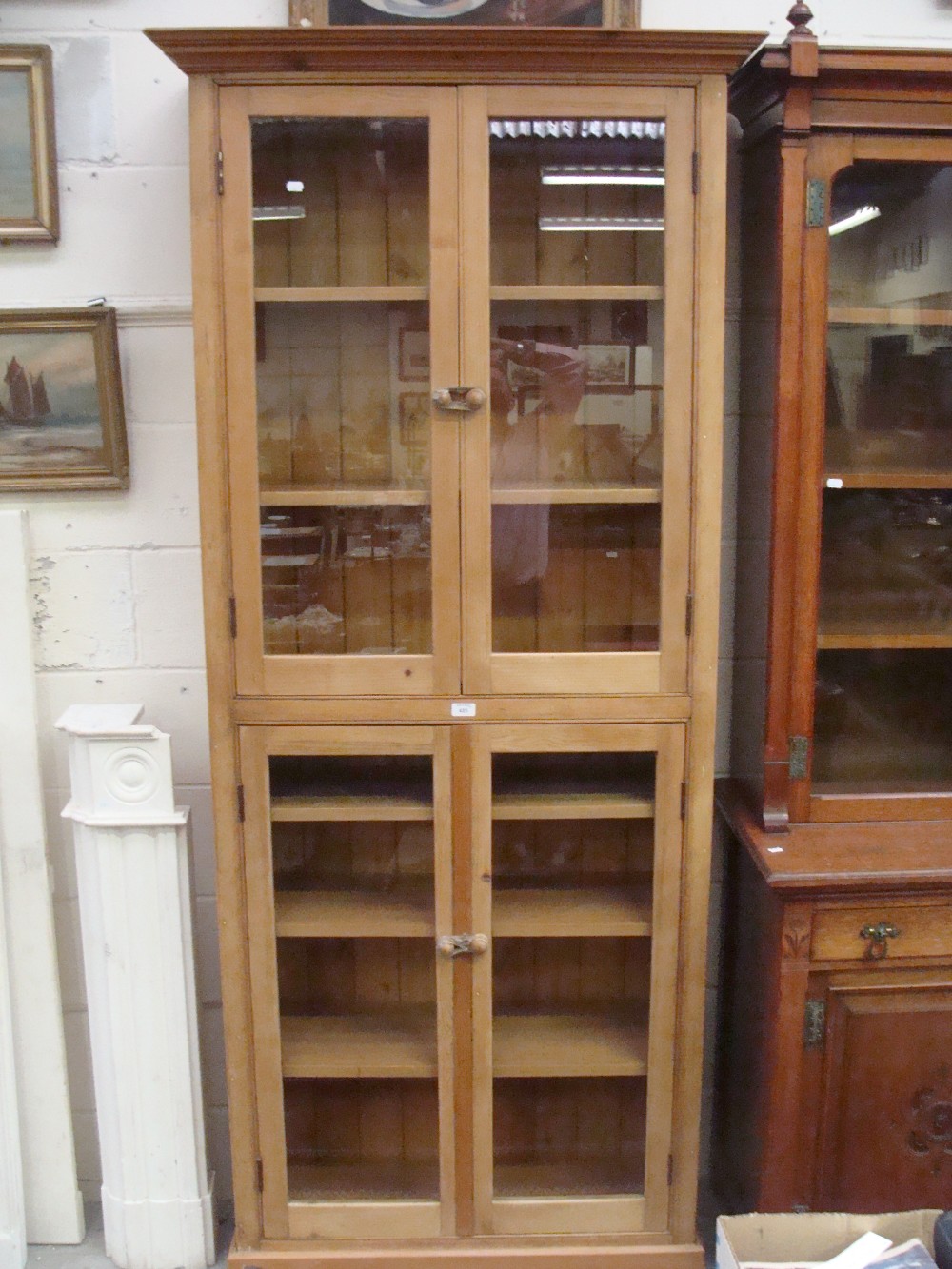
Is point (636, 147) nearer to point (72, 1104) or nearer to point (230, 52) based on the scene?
point (230, 52)

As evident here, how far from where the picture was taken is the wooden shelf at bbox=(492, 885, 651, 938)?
68.1 inches

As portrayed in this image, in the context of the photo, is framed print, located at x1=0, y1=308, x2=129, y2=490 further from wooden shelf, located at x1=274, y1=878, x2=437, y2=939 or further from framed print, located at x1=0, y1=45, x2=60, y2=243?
wooden shelf, located at x1=274, y1=878, x2=437, y2=939

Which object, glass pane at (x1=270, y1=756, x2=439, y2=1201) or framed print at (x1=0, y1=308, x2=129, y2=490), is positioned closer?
glass pane at (x1=270, y1=756, x2=439, y2=1201)

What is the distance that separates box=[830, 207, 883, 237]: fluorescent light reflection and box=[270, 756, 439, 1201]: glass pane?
41.1 inches

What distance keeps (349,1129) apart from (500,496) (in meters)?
1.12

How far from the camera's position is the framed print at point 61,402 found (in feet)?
6.04

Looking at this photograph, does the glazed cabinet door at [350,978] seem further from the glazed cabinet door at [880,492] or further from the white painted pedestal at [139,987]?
the glazed cabinet door at [880,492]

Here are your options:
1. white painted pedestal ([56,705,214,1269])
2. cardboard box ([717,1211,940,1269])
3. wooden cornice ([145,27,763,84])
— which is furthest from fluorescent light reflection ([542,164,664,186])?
cardboard box ([717,1211,940,1269])

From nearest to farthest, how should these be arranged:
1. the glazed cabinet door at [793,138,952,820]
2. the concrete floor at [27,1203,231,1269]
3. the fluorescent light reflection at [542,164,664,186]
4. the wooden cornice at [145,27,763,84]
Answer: the wooden cornice at [145,27,763,84]
the fluorescent light reflection at [542,164,664,186]
the glazed cabinet door at [793,138,952,820]
the concrete floor at [27,1203,231,1269]

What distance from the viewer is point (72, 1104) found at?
2.07m

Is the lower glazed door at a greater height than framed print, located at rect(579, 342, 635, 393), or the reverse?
framed print, located at rect(579, 342, 635, 393)

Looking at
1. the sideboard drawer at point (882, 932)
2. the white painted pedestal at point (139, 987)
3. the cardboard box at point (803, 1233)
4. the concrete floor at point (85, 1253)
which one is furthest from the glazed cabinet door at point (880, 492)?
the concrete floor at point (85, 1253)

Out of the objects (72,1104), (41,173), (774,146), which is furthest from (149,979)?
Answer: (774,146)

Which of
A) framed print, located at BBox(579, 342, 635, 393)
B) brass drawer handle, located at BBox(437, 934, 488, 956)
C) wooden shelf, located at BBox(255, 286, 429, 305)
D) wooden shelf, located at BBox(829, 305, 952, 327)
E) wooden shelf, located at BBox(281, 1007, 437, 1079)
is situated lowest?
wooden shelf, located at BBox(281, 1007, 437, 1079)
